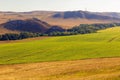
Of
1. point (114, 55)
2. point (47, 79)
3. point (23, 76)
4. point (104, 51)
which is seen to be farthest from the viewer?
point (104, 51)

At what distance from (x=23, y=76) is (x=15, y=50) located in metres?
32.6

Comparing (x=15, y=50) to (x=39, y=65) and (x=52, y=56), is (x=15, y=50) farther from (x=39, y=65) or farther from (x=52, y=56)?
(x=39, y=65)

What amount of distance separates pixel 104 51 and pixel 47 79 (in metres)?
32.5

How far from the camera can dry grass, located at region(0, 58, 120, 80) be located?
46541 mm

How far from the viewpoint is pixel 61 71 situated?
173 feet

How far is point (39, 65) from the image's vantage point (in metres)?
Result: 60.9

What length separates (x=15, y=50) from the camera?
82.4 meters

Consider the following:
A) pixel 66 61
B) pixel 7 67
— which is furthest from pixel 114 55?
pixel 7 67

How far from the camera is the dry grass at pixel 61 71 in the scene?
153 ft

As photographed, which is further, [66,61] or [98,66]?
[66,61]

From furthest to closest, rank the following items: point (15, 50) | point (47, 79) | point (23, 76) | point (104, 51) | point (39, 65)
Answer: point (15, 50) → point (104, 51) → point (39, 65) → point (23, 76) → point (47, 79)

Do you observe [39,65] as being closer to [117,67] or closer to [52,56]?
[52,56]

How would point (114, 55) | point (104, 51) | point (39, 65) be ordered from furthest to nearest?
point (104, 51) < point (114, 55) < point (39, 65)

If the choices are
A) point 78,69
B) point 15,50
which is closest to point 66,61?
point 78,69
